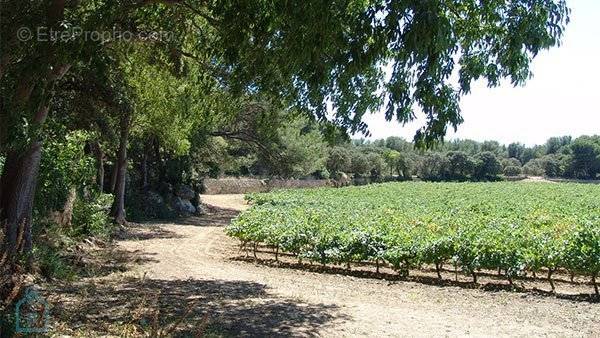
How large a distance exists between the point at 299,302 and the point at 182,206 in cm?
2064

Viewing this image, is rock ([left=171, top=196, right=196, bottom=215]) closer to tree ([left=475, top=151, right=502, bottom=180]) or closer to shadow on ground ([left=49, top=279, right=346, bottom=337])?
shadow on ground ([left=49, top=279, right=346, bottom=337])

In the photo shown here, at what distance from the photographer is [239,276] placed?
1166 centimetres

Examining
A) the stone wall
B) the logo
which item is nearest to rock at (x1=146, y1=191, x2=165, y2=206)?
the stone wall

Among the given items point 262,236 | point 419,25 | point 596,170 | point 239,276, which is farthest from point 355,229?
point 596,170

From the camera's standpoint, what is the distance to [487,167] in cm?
10831

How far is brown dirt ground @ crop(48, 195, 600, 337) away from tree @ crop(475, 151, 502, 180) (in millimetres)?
98892

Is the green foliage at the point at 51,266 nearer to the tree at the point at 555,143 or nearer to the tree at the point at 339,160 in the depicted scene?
the tree at the point at 339,160

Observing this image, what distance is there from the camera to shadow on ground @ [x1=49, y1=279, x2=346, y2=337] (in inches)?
253

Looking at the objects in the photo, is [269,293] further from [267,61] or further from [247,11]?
[247,11]

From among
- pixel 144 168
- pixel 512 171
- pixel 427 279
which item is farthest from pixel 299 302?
pixel 512 171

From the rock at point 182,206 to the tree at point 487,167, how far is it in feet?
287

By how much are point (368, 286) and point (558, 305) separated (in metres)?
3.69

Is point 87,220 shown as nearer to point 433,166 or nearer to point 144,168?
point 144,168

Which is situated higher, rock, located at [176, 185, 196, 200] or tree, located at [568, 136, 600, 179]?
tree, located at [568, 136, 600, 179]
